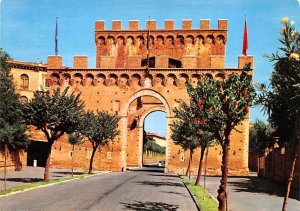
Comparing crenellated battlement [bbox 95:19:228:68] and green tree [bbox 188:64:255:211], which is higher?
crenellated battlement [bbox 95:19:228:68]

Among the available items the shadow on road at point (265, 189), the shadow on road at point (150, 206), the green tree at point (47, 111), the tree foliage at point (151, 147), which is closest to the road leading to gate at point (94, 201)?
the shadow on road at point (150, 206)

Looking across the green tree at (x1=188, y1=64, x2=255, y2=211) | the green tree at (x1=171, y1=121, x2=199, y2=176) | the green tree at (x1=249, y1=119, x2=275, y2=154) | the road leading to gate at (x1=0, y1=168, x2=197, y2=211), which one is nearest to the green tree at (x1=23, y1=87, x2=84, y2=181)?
the road leading to gate at (x1=0, y1=168, x2=197, y2=211)

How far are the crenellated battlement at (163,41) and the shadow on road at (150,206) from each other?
3332 cm

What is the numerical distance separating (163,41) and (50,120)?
27359mm

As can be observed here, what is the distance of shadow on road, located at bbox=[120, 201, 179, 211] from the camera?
1574 centimetres

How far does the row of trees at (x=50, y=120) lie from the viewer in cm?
2545

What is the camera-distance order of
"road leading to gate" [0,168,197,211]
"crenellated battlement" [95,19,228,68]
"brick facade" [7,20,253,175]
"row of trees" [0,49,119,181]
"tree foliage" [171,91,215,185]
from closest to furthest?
1. "road leading to gate" [0,168,197,211]
2. "row of trees" [0,49,119,181]
3. "tree foliage" [171,91,215,185]
4. "brick facade" [7,20,253,175]
5. "crenellated battlement" [95,19,228,68]

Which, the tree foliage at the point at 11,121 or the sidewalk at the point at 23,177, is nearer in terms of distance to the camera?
the sidewalk at the point at 23,177

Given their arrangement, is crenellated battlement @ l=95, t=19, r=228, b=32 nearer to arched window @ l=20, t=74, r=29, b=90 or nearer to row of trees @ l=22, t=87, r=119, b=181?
arched window @ l=20, t=74, r=29, b=90

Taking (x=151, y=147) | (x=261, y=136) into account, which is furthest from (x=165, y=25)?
(x=151, y=147)

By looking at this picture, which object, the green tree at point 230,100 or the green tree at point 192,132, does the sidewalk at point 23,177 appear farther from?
the green tree at point 230,100

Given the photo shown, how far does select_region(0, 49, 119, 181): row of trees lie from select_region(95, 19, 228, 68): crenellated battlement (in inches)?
477

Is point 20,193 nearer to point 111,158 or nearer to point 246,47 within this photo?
point 111,158

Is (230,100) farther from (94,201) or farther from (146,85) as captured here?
(146,85)
